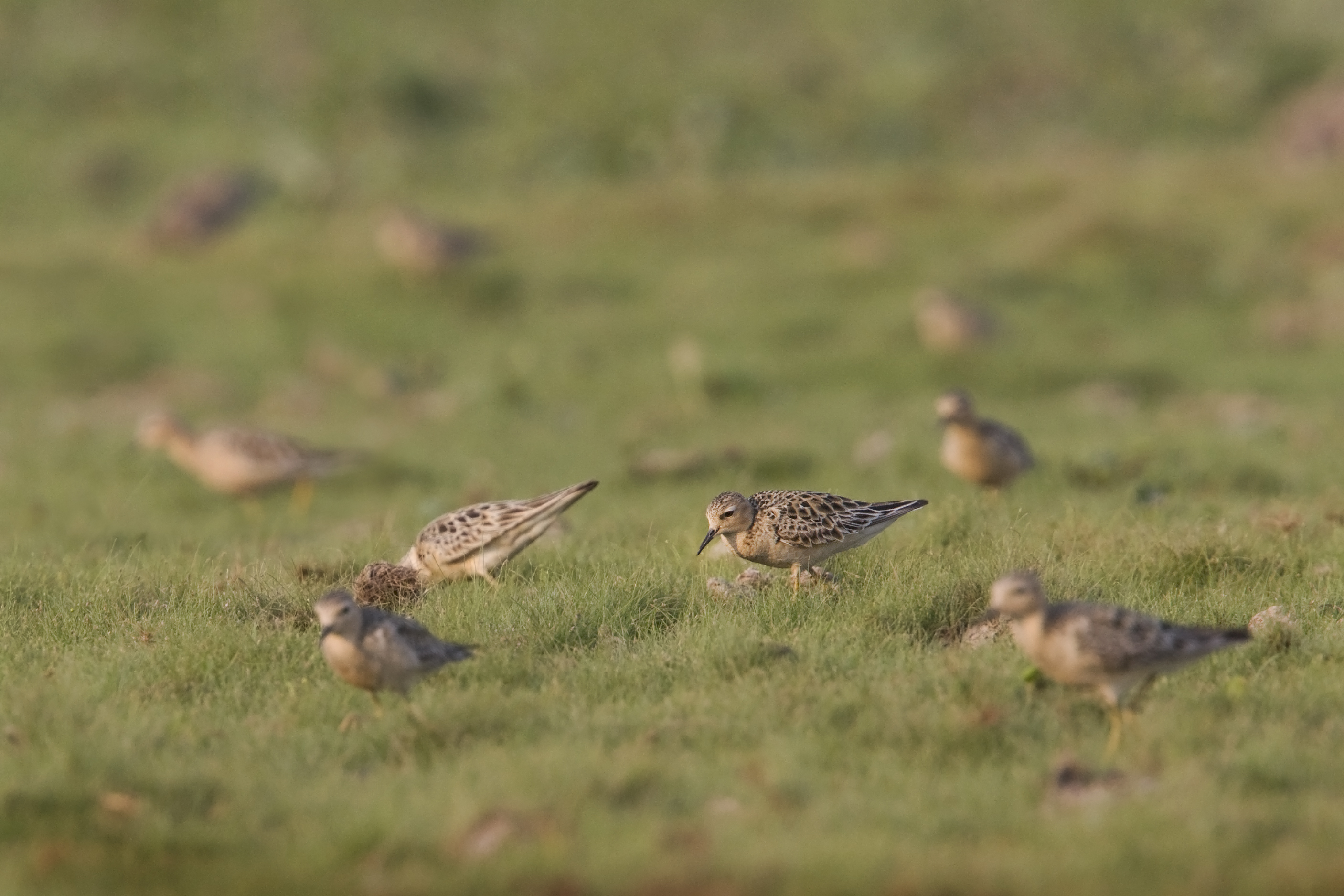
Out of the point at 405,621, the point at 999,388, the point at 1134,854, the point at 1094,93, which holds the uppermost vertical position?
the point at 1094,93

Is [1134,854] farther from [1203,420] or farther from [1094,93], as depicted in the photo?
[1094,93]

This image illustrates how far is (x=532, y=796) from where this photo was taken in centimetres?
623

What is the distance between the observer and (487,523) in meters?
9.52

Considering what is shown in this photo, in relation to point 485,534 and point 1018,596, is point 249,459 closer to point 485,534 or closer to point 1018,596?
point 485,534

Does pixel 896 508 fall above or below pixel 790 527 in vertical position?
above

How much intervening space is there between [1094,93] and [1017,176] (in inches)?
589

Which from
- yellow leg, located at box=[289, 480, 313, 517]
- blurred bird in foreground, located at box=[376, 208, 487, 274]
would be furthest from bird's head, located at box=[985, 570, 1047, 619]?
blurred bird in foreground, located at box=[376, 208, 487, 274]

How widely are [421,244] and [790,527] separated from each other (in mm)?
16498

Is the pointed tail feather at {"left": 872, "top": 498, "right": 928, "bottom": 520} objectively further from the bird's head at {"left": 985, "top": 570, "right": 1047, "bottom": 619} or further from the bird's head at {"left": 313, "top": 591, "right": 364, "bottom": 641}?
the bird's head at {"left": 313, "top": 591, "right": 364, "bottom": 641}

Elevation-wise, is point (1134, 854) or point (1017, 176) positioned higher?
point (1017, 176)

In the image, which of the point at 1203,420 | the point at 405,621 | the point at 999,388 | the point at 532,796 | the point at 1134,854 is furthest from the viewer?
the point at 999,388

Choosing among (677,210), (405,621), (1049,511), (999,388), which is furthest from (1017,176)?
(405,621)

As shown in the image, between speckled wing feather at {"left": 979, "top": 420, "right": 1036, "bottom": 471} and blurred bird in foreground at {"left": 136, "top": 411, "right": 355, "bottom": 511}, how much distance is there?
6.64m

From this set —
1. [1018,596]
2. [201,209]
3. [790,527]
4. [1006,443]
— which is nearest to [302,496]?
[1006,443]
